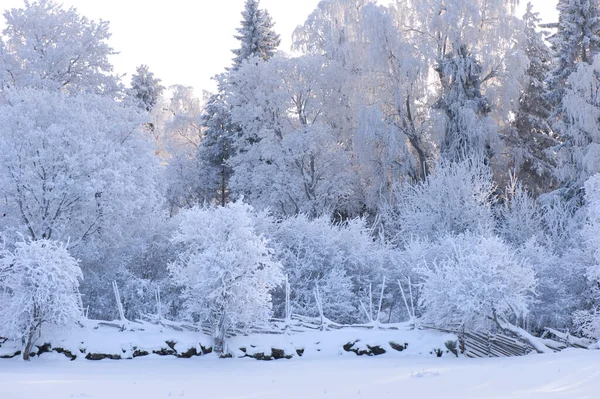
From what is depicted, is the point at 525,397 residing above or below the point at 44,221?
below

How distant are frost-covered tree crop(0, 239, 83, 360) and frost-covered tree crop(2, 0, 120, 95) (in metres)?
11.7

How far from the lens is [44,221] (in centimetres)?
1756

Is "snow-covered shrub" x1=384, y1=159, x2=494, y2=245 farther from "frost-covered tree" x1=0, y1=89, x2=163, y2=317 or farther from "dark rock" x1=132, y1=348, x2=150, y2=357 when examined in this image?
"dark rock" x1=132, y1=348, x2=150, y2=357

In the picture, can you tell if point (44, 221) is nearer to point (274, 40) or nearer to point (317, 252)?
point (317, 252)

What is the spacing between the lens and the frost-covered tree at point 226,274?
47.9 ft

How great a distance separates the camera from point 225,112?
3372 centimetres

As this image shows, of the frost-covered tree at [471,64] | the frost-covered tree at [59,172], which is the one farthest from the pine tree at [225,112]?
the frost-covered tree at [59,172]

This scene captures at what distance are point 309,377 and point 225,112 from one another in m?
23.8

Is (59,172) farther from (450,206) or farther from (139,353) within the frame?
(450,206)

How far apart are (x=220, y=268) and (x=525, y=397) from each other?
7719 mm

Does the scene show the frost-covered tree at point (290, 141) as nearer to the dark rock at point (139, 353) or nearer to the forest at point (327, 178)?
the forest at point (327, 178)

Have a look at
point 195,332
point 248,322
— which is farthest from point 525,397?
point 195,332

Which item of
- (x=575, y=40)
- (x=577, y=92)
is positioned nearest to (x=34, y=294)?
(x=577, y=92)

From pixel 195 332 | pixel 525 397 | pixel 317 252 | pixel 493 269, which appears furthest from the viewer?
pixel 317 252
